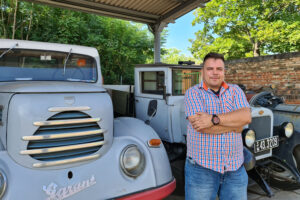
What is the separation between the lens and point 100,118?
1.98m

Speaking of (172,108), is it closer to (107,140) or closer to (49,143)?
(107,140)

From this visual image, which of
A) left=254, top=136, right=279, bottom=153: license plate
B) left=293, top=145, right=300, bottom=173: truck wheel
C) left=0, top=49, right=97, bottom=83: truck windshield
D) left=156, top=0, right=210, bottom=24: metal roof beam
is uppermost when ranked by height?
left=156, top=0, right=210, bottom=24: metal roof beam

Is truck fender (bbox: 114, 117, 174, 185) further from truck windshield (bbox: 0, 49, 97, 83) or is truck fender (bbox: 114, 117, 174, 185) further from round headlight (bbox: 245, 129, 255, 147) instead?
round headlight (bbox: 245, 129, 255, 147)

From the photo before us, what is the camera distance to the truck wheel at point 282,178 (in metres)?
3.40

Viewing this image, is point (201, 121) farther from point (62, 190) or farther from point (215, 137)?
point (62, 190)

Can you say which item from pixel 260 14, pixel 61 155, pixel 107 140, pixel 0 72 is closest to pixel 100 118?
pixel 107 140

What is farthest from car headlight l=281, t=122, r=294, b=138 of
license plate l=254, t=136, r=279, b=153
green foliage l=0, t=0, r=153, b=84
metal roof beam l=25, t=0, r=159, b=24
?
green foliage l=0, t=0, r=153, b=84

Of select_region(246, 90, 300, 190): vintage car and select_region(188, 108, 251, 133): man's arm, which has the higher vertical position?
select_region(188, 108, 251, 133): man's arm

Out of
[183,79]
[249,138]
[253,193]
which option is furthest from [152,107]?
[253,193]

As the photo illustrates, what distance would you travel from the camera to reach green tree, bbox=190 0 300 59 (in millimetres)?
12633

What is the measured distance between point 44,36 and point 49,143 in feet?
31.7

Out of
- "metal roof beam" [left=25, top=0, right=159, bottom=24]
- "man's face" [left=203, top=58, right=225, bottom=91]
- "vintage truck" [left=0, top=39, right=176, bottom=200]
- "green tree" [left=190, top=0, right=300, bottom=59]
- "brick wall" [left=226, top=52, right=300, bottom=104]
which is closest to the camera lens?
"vintage truck" [left=0, top=39, right=176, bottom=200]

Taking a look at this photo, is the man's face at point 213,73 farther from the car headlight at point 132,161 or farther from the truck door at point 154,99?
the truck door at point 154,99

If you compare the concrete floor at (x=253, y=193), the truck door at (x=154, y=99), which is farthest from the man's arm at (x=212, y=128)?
the truck door at (x=154, y=99)
